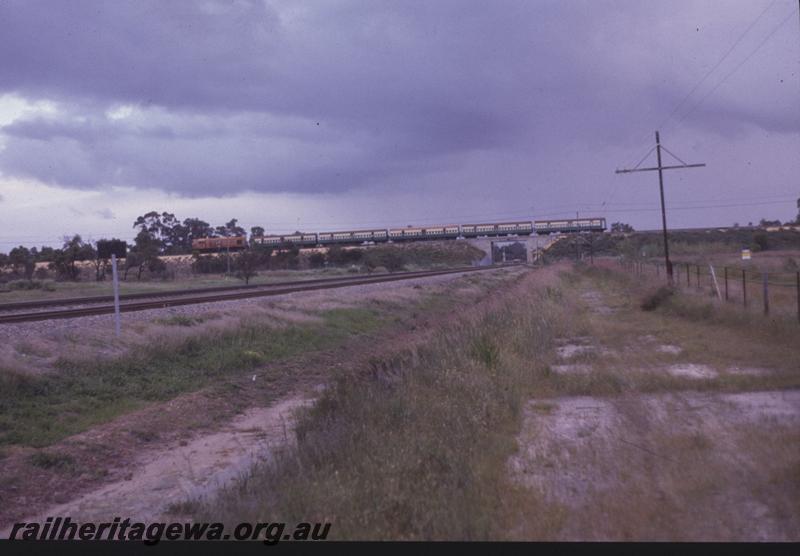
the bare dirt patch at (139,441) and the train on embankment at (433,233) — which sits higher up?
the train on embankment at (433,233)

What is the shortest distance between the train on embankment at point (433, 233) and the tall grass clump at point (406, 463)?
110 metres

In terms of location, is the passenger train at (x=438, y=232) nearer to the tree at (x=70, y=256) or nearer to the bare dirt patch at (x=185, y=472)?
the tree at (x=70, y=256)

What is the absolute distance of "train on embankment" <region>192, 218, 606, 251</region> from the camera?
128000 millimetres

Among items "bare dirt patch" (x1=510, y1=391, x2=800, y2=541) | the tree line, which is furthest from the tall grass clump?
the tree line

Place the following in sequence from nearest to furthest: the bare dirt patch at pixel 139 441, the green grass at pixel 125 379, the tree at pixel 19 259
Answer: the bare dirt patch at pixel 139 441 → the green grass at pixel 125 379 → the tree at pixel 19 259

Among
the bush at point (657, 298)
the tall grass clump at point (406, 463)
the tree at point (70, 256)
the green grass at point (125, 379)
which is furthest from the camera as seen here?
the tree at point (70, 256)

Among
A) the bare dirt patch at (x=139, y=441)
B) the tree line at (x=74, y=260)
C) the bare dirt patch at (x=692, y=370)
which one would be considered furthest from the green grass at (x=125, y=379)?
the tree line at (x=74, y=260)

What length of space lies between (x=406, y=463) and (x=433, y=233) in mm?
121498

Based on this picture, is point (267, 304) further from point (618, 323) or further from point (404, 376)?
point (404, 376)

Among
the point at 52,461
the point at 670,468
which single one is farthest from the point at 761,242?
the point at 52,461

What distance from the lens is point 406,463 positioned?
748 centimetres

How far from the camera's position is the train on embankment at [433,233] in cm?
12800

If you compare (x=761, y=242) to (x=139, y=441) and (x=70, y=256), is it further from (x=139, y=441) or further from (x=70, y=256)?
(x=139, y=441)

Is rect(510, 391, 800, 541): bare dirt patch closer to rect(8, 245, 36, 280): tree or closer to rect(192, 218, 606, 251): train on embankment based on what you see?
rect(8, 245, 36, 280): tree
